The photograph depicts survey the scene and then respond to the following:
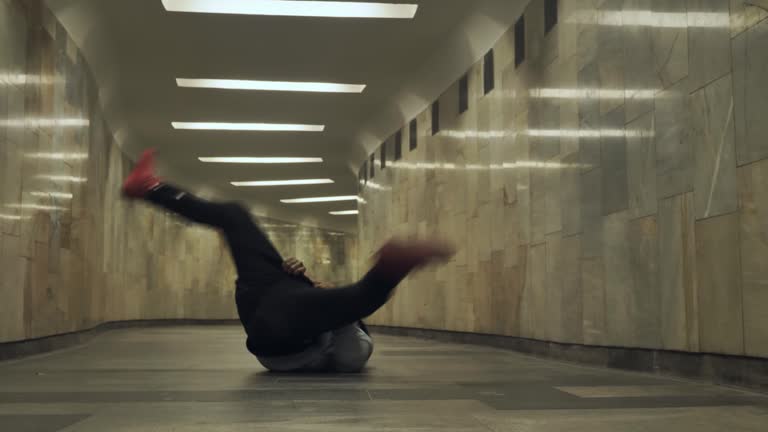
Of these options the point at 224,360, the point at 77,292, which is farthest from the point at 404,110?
the point at 224,360

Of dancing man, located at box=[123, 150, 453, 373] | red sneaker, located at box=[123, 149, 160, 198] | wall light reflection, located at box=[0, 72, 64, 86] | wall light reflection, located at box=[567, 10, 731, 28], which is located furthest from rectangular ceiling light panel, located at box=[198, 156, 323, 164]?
red sneaker, located at box=[123, 149, 160, 198]

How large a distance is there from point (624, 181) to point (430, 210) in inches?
399

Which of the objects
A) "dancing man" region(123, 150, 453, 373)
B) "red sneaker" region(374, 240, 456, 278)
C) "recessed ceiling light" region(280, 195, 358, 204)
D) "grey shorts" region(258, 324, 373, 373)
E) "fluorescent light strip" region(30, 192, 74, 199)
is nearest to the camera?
"red sneaker" region(374, 240, 456, 278)

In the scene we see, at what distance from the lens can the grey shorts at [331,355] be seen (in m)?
8.40

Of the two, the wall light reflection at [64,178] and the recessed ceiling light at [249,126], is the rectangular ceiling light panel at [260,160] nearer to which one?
the recessed ceiling light at [249,126]

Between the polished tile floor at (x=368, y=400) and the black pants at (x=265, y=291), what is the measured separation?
1.62ft

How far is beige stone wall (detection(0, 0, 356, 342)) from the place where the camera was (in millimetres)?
11086

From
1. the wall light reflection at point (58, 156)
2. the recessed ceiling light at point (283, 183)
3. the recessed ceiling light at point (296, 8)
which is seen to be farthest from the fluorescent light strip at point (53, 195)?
the recessed ceiling light at point (283, 183)

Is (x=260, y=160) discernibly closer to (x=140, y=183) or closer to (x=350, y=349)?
(x=350, y=349)

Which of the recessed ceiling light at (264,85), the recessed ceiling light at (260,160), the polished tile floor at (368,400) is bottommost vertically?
the polished tile floor at (368,400)

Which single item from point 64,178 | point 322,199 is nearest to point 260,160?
point 322,199

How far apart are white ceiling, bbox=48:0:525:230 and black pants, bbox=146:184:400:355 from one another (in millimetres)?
7641

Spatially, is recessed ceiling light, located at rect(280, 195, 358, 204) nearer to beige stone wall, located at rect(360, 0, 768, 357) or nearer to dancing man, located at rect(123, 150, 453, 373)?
beige stone wall, located at rect(360, 0, 768, 357)

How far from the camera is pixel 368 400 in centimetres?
632
